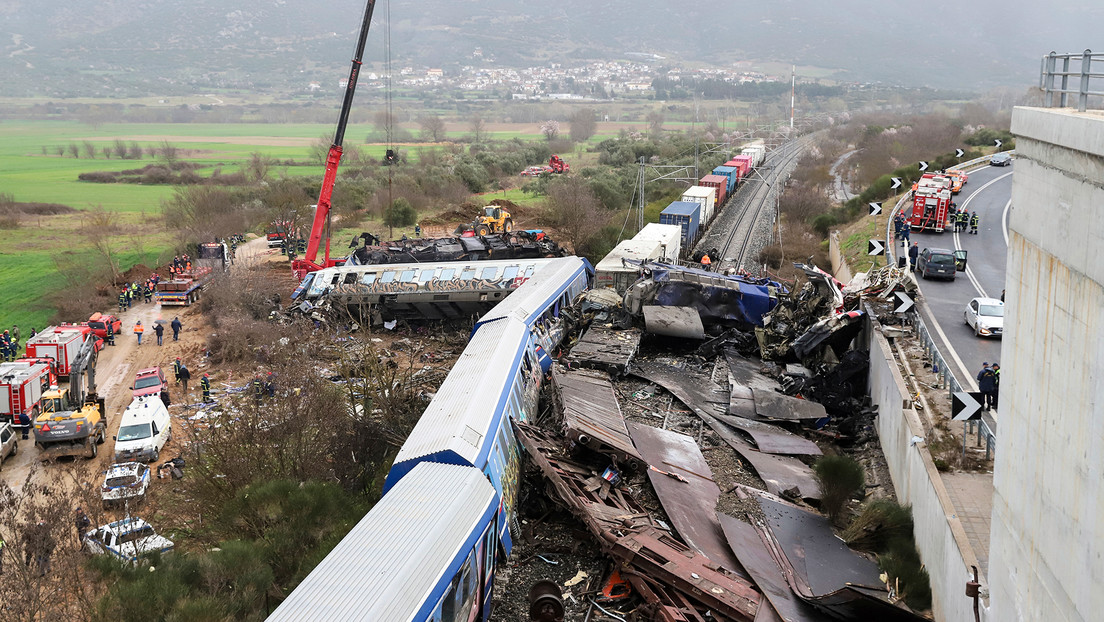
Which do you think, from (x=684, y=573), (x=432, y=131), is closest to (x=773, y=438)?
(x=684, y=573)

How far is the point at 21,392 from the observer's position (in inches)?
950

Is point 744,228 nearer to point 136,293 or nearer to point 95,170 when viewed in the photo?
point 136,293

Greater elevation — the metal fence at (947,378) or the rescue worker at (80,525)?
the metal fence at (947,378)

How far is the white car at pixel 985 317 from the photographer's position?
22.8m

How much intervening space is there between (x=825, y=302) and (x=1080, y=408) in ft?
63.4

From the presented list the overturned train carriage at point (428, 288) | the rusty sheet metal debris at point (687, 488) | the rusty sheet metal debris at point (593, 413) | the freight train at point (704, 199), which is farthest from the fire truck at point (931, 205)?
the rusty sheet metal debris at point (687, 488)

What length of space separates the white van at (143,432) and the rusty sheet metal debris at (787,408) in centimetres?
1491

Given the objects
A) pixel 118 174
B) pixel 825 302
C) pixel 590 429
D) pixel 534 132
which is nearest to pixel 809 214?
pixel 825 302

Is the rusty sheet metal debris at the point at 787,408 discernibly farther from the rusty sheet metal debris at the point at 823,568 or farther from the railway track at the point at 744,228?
the railway track at the point at 744,228

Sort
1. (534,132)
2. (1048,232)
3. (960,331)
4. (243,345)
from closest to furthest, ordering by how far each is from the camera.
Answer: (1048,232) < (960,331) < (243,345) < (534,132)

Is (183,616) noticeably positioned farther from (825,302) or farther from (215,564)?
(825,302)

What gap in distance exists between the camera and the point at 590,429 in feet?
52.7

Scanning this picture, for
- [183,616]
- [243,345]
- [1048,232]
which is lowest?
[243,345]

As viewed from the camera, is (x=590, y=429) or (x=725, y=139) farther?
(x=725, y=139)
